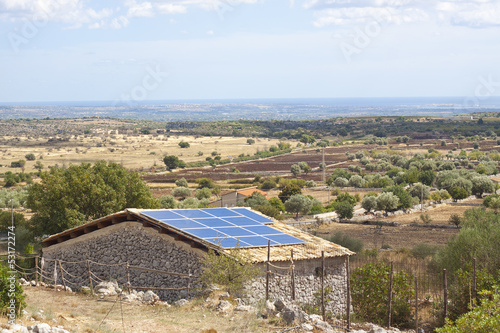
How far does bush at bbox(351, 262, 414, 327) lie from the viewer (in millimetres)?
15664

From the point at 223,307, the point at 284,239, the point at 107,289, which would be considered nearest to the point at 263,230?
the point at 284,239

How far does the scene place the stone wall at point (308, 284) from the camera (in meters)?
15.7

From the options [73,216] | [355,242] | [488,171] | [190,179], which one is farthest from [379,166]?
[73,216]

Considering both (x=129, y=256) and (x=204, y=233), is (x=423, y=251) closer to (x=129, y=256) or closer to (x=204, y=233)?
(x=204, y=233)

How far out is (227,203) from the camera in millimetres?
52844

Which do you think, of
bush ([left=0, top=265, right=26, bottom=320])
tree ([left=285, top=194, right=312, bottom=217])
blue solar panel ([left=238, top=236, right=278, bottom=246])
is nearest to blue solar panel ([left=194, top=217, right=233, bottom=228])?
blue solar panel ([left=238, top=236, right=278, bottom=246])

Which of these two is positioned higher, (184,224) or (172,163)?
(184,224)

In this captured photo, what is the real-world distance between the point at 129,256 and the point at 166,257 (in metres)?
1.48

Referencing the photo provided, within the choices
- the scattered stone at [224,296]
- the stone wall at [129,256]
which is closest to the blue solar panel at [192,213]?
the stone wall at [129,256]

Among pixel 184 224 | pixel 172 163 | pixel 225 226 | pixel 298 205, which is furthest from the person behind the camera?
pixel 172 163

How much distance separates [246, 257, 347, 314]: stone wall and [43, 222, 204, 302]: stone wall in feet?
6.19

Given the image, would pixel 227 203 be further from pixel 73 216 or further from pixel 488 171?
pixel 488 171

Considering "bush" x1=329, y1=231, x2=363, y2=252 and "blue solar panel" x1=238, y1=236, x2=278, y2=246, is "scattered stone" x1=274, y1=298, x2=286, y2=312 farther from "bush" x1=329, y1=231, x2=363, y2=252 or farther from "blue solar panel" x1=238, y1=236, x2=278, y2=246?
"bush" x1=329, y1=231, x2=363, y2=252

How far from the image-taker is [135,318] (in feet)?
41.9
